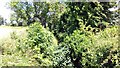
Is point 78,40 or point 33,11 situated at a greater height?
point 33,11

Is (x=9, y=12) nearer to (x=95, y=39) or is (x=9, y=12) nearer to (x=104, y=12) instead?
(x=104, y=12)

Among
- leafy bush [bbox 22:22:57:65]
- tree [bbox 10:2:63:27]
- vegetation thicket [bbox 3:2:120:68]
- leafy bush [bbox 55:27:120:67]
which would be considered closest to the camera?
leafy bush [bbox 55:27:120:67]

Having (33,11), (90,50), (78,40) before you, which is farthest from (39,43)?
(33,11)

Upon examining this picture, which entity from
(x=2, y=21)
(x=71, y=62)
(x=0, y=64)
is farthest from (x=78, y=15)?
(x=2, y=21)

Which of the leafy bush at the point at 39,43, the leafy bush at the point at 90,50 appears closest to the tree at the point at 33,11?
the leafy bush at the point at 90,50

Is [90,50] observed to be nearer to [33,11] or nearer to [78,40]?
[78,40]

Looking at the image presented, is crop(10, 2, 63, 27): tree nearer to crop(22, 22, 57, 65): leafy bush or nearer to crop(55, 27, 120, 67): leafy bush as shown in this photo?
crop(55, 27, 120, 67): leafy bush

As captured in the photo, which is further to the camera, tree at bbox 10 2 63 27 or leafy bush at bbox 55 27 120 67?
tree at bbox 10 2 63 27

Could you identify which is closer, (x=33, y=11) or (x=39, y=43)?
(x=39, y=43)

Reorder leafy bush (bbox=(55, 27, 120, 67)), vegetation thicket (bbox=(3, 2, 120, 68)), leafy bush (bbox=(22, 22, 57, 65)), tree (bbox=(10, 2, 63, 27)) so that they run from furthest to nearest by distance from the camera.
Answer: tree (bbox=(10, 2, 63, 27)), leafy bush (bbox=(22, 22, 57, 65)), vegetation thicket (bbox=(3, 2, 120, 68)), leafy bush (bbox=(55, 27, 120, 67))

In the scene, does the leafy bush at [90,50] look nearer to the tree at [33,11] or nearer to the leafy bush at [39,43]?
the leafy bush at [39,43]

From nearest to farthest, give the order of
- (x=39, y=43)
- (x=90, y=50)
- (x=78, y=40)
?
(x=90, y=50)
(x=39, y=43)
(x=78, y=40)

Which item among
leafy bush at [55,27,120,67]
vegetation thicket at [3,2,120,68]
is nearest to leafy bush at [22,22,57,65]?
vegetation thicket at [3,2,120,68]

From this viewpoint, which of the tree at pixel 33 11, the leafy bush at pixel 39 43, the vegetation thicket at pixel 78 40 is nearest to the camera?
the vegetation thicket at pixel 78 40
